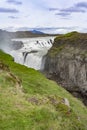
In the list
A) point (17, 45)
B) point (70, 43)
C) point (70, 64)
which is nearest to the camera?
point (70, 64)

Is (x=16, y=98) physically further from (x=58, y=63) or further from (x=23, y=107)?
(x=58, y=63)

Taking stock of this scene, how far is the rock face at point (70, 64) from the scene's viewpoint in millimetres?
69562

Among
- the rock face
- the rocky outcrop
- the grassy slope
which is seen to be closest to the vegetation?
the rock face

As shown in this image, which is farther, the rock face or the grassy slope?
the rock face

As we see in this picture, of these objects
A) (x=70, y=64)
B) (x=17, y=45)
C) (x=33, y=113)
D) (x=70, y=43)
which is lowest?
(x=17, y=45)

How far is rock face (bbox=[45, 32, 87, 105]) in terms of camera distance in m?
69.6

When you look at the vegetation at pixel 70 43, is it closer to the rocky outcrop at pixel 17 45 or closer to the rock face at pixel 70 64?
the rock face at pixel 70 64

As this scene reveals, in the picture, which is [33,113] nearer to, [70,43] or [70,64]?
[70,64]

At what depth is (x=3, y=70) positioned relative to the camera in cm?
2720

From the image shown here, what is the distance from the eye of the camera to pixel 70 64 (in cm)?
7575

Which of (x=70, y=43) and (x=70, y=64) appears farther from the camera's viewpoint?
(x=70, y=43)

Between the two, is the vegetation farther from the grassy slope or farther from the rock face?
the grassy slope

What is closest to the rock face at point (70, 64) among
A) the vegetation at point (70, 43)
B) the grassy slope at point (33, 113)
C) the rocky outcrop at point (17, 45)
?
the vegetation at point (70, 43)

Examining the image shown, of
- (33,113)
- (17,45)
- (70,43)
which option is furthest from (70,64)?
(17,45)
